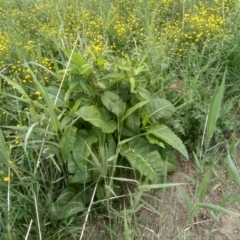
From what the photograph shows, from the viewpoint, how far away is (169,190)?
235 cm

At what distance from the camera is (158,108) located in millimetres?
2338

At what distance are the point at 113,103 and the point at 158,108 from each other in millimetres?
279

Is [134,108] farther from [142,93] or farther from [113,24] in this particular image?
[113,24]

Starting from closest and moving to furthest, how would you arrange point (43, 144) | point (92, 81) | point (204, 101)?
point (43, 144), point (92, 81), point (204, 101)

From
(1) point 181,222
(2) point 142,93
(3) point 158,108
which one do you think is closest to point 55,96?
(2) point 142,93

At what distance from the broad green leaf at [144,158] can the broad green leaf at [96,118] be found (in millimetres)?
138

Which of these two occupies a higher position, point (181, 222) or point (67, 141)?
point (67, 141)

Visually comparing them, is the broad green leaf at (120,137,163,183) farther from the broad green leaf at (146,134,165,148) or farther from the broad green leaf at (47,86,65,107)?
the broad green leaf at (47,86,65,107)

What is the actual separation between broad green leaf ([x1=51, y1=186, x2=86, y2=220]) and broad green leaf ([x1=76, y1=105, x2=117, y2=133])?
1.28ft

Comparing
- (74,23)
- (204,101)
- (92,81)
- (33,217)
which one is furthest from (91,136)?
(74,23)

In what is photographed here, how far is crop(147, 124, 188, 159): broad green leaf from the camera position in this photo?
7.23 ft

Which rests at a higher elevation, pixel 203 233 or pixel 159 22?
pixel 159 22

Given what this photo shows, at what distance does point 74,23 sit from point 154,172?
1894 millimetres

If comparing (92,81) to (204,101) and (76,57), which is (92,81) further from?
(204,101)
